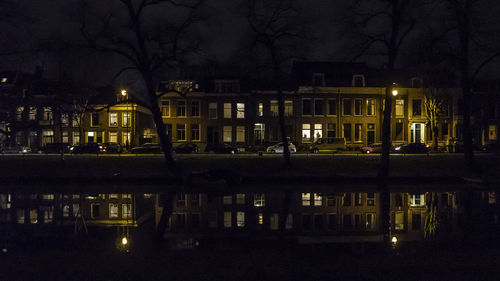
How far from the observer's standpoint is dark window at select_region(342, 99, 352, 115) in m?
59.1

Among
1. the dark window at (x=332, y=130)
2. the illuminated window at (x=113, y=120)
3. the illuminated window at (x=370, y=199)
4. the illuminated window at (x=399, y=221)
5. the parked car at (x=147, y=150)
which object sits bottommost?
the illuminated window at (x=370, y=199)

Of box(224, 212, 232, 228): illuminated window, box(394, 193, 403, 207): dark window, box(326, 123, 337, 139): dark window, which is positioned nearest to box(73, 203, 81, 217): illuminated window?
box(224, 212, 232, 228): illuminated window

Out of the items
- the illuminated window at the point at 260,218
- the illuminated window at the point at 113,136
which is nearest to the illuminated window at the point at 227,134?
the illuminated window at the point at 113,136

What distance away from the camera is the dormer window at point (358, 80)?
5925cm

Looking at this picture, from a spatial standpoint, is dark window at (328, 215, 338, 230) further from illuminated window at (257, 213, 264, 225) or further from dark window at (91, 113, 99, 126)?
dark window at (91, 113, 99, 126)

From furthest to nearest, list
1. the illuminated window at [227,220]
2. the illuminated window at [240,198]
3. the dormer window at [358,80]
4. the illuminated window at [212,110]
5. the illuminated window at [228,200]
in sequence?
the illuminated window at [212,110]
the dormer window at [358,80]
the illuminated window at [240,198]
the illuminated window at [228,200]
the illuminated window at [227,220]

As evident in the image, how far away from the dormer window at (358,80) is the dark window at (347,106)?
2.70m

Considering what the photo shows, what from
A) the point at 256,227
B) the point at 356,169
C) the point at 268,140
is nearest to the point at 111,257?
the point at 256,227

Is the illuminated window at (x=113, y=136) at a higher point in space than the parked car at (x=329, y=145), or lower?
higher

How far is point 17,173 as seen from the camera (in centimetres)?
2894

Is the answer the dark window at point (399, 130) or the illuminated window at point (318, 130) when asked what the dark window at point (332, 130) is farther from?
the dark window at point (399, 130)

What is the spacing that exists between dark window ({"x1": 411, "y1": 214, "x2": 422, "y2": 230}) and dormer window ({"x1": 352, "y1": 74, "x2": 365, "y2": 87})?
4830 centimetres

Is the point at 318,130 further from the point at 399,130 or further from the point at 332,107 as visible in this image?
the point at 399,130

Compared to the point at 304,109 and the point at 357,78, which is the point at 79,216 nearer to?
the point at 304,109
